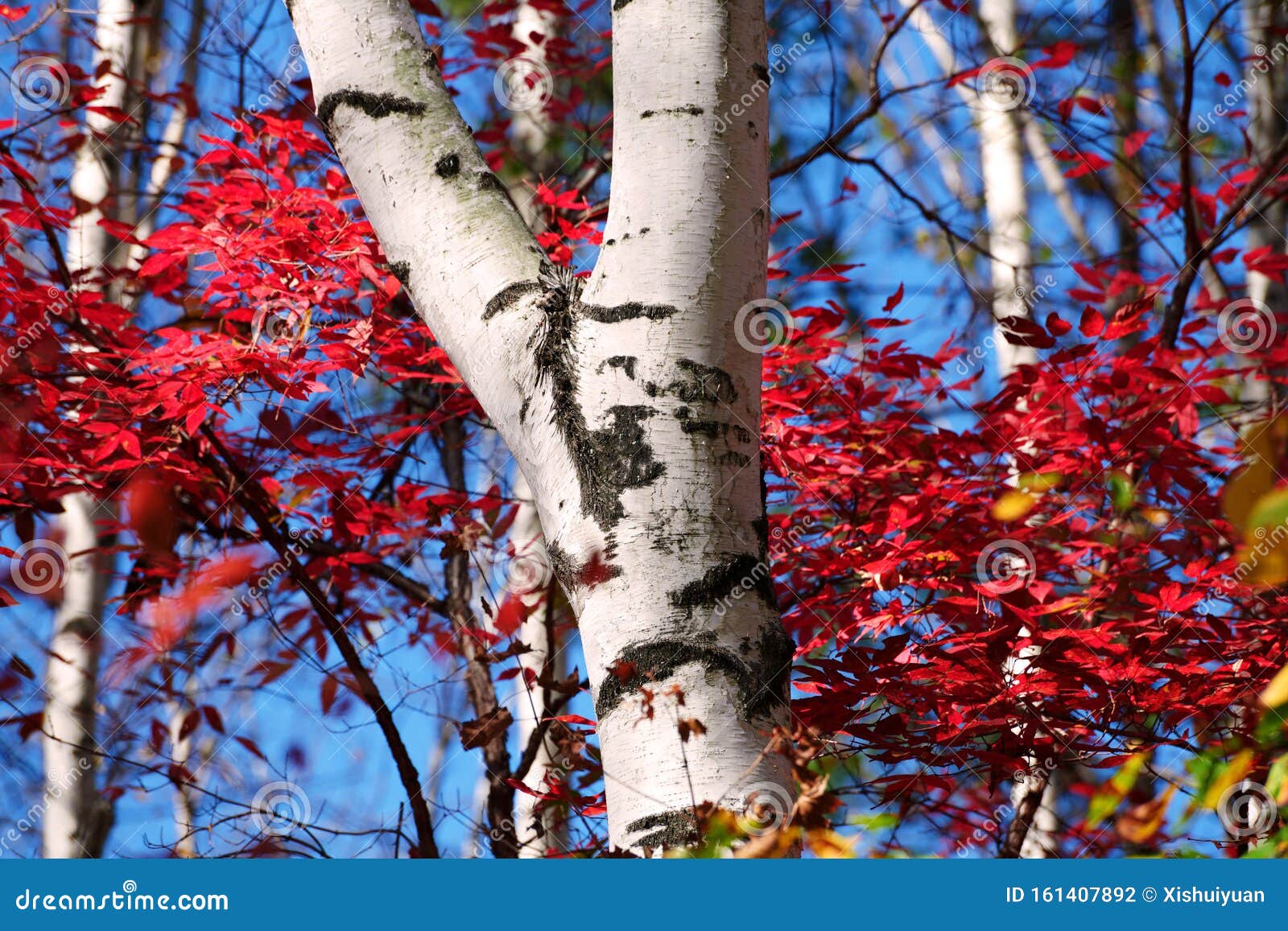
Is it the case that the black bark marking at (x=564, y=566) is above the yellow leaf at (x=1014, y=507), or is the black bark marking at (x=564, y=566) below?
below

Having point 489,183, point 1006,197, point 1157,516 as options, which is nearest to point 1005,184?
point 1006,197

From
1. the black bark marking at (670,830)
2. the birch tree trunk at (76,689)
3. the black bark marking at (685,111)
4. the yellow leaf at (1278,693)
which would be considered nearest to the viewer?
the yellow leaf at (1278,693)

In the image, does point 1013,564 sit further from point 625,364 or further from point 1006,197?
point 1006,197

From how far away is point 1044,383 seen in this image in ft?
7.59

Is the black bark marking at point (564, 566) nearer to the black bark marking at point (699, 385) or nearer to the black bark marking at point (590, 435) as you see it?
the black bark marking at point (590, 435)

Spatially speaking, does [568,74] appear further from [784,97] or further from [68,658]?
[68,658]

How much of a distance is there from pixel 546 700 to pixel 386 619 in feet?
2.60

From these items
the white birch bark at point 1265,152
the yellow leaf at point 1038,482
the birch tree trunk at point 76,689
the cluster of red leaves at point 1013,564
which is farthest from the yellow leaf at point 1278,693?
the white birch bark at point 1265,152

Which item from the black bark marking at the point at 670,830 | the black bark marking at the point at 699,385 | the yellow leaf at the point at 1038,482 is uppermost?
the yellow leaf at the point at 1038,482

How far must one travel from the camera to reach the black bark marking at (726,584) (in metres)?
1.18

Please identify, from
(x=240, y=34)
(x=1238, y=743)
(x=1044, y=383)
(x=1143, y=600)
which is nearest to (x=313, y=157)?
(x=240, y=34)

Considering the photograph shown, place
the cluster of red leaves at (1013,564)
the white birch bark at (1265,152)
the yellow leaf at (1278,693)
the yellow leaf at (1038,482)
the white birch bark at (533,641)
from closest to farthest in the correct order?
the yellow leaf at (1278,693) < the cluster of red leaves at (1013,564) < the yellow leaf at (1038,482) < the white birch bark at (533,641) < the white birch bark at (1265,152)

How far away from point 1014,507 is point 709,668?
3.86ft

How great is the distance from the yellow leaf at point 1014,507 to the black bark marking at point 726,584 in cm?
103
